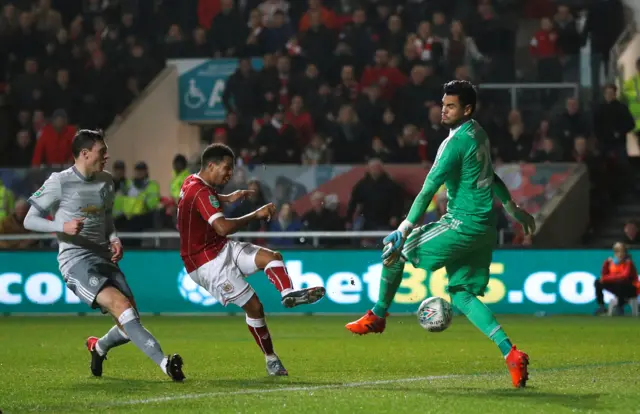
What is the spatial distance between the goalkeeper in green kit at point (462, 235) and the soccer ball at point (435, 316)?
0.44 ft

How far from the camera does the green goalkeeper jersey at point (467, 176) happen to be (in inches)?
347

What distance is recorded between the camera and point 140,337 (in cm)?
964

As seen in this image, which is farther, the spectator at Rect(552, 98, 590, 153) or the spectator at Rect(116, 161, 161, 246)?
the spectator at Rect(116, 161, 161, 246)

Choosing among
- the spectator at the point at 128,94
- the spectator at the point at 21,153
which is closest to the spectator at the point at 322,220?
the spectator at the point at 21,153

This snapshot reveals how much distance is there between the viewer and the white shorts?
973 cm

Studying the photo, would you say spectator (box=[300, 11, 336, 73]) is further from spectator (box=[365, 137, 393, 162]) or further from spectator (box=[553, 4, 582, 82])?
spectator (box=[553, 4, 582, 82])

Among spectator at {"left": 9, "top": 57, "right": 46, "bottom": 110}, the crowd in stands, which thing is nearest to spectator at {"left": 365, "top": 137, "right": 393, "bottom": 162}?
the crowd in stands

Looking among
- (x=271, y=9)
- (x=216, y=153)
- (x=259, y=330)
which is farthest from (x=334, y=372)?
(x=271, y=9)

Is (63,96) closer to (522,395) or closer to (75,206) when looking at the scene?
(75,206)

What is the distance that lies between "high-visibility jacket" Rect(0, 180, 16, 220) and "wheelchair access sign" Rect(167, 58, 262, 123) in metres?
4.13

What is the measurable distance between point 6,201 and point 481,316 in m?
14.0

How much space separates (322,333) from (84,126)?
Answer: 958 centimetres

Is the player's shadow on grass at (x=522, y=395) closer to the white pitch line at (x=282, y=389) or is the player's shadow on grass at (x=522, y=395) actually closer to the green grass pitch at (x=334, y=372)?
the green grass pitch at (x=334, y=372)

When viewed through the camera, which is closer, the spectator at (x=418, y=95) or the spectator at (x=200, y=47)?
the spectator at (x=418, y=95)
